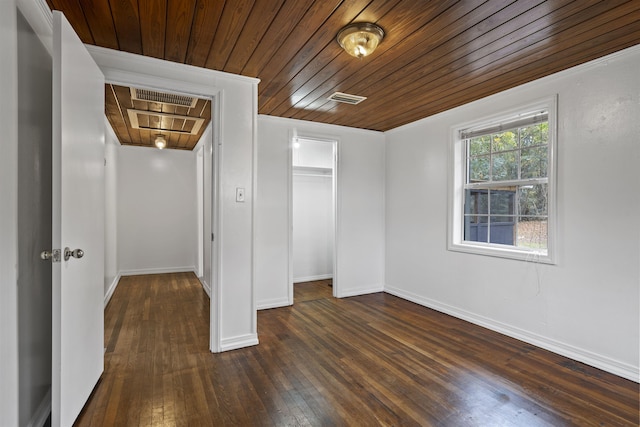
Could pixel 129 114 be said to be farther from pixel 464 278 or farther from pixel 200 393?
pixel 464 278

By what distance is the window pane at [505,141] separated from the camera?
319cm

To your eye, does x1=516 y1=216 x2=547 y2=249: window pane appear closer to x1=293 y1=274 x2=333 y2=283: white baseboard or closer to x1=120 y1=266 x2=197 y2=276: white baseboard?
x1=293 y1=274 x2=333 y2=283: white baseboard

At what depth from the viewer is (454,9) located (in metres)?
1.86

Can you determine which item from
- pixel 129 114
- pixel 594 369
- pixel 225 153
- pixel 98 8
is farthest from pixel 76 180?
pixel 594 369

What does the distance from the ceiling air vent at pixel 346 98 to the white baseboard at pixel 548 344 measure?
2.52 metres

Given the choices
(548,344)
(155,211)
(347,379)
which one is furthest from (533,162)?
(155,211)

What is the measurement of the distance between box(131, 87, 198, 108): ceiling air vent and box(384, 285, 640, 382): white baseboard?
11.7 feet

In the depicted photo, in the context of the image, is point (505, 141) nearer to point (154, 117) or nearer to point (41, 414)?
point (154, 117)

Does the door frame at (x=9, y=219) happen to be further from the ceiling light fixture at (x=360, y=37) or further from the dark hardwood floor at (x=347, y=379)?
the ceiling light fixture at (x=360, y=37)

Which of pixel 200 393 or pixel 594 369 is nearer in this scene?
pixel 200 393

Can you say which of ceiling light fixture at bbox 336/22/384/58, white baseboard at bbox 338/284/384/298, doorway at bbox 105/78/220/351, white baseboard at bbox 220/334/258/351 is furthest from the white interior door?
doorway at bbox 105/78/220/351

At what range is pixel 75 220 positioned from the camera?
1.77 meters

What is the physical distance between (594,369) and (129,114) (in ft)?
17.1

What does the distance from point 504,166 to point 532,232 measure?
0.71 meters
